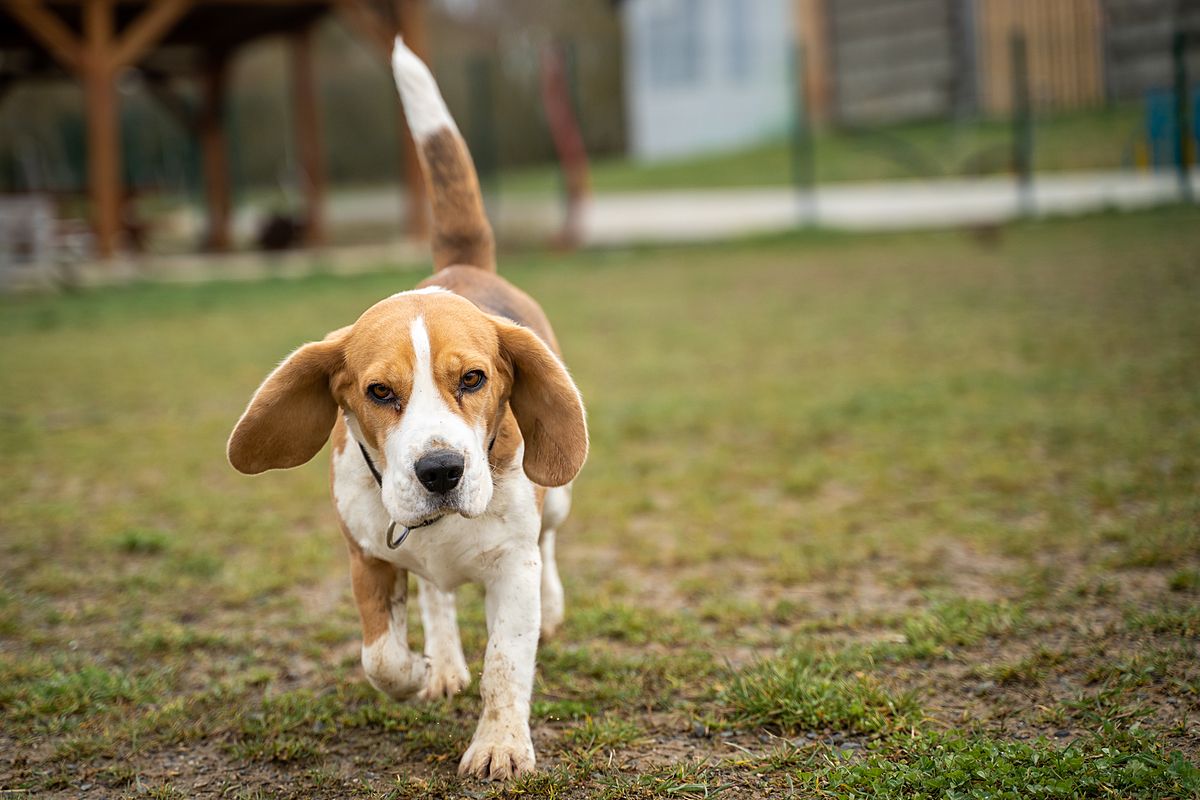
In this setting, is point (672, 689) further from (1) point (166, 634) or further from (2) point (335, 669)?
(1) point (166, 634)

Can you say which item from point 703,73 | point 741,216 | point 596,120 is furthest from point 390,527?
point 596,120

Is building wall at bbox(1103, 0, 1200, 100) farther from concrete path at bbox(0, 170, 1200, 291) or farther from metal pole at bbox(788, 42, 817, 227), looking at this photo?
metal pole at bbox(788, 42, 817, 227)

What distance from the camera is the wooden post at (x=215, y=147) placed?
2153 cm

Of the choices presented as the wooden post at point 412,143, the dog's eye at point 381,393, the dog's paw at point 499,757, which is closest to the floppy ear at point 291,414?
the dog's eye at point 381,393

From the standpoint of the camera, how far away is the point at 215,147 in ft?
71.1

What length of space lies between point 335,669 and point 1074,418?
4.23 metres

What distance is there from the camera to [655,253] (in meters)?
16.9

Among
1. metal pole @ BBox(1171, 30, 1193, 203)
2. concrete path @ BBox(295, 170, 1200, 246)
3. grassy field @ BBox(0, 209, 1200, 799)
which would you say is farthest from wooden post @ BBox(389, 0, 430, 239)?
metal pole @ BBox(1171, 30, 1193, 203)

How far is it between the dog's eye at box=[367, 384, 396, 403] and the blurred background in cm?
1391

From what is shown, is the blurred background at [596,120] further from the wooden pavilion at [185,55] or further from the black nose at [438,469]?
the black nose at [438,469]

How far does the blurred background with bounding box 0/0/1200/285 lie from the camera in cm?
1705

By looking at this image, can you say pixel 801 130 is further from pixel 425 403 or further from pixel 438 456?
pixel 438 456

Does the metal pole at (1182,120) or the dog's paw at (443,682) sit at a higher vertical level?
the metal pole at (1182,120)

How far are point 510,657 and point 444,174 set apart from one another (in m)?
1.73
